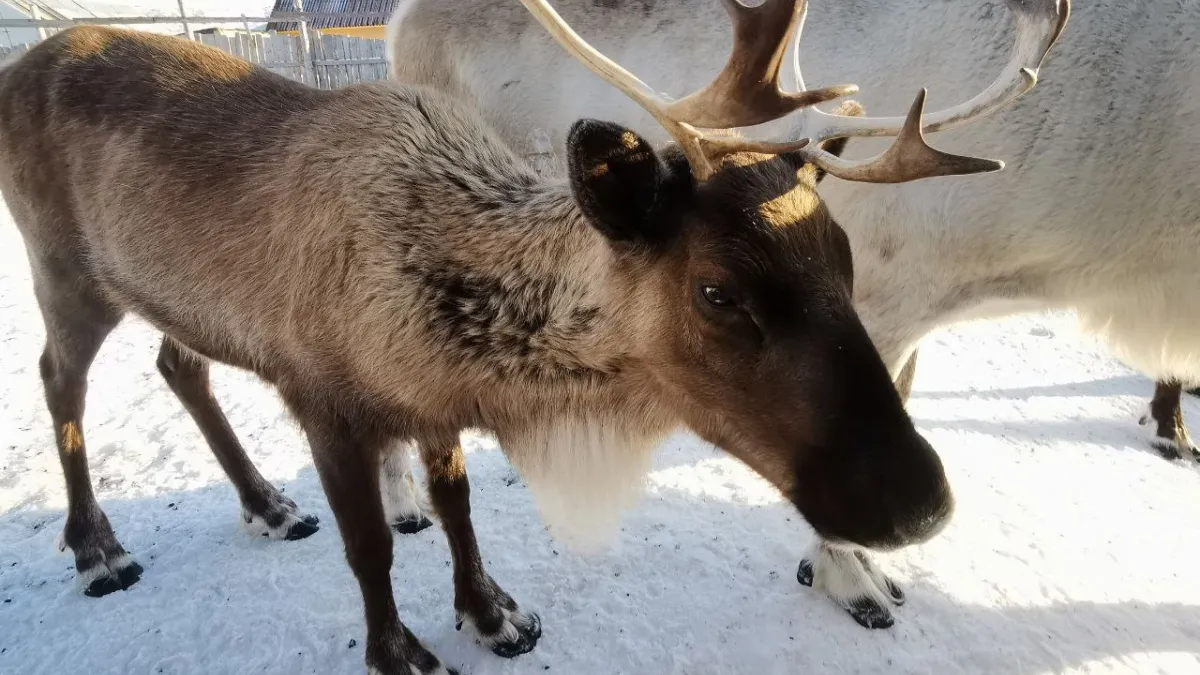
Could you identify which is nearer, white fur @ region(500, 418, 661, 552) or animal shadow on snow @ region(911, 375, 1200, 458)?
white fur @ region(500, 418, 661, 552)

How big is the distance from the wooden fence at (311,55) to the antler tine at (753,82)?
479 inches

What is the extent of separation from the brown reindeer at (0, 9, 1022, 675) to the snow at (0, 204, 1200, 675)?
25 cm

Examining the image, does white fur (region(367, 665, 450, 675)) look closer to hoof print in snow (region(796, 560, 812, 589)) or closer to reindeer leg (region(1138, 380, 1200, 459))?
hoof print in snow (region(796, 560, 812, 589))

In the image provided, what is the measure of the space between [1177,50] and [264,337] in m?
3.53

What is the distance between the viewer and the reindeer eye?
65.7 inches

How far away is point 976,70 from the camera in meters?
2.72

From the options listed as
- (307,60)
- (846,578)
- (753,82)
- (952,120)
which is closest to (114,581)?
(846,578)

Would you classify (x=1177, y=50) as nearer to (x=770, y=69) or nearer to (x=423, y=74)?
(x=770, y=69)

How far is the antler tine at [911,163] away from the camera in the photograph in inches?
62.6

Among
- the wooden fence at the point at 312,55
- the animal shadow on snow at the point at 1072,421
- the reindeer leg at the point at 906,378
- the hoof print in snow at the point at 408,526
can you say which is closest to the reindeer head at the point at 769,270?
the reindeer leg at the point at 906,378

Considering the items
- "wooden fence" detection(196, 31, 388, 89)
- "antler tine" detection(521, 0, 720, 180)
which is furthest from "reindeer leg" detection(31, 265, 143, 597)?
"wooden fence" detection(196, 31, 388, 89)

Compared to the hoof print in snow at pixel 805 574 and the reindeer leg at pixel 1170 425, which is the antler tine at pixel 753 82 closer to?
the hoof print in snow at pixel 805 574

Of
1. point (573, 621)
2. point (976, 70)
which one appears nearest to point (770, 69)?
point (976, 70)

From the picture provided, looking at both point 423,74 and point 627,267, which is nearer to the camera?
point 627,267
